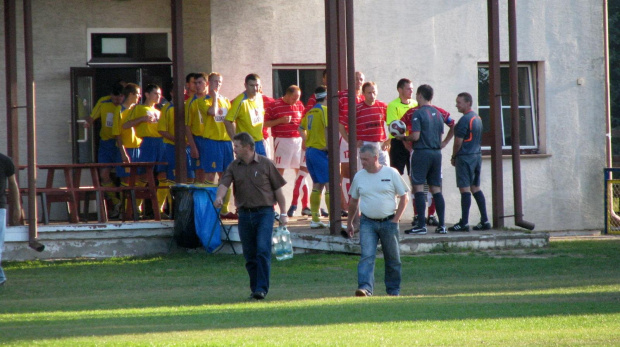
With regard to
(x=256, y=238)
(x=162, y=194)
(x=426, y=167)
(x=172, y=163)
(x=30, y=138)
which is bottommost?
(x=256, y=238)

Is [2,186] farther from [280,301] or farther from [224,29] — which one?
[224,29]

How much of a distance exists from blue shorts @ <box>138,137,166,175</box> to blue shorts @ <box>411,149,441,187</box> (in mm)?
4481

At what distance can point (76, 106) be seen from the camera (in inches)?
663

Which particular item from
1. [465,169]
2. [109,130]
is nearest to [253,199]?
[465,169]

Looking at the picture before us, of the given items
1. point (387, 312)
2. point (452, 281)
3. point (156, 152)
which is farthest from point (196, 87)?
point (387, 312)

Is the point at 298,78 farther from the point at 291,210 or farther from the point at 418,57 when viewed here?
the point at 291,210

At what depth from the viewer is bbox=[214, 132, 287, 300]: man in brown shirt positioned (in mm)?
10133

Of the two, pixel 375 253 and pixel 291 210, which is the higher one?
pixel 291 210

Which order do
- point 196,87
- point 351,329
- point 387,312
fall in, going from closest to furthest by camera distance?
point 351,329 < point 387,312 < point 196,87

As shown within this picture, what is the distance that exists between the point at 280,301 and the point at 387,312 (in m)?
1.49

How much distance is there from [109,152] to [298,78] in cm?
370

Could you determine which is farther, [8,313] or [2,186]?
[2,186]

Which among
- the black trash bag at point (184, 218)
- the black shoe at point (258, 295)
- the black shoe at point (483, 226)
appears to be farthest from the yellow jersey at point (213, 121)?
the black shoe at point (258, 295)

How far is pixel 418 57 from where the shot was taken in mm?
18047
